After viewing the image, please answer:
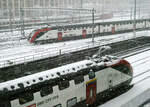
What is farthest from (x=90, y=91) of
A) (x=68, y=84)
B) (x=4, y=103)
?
(x=4, y=103)

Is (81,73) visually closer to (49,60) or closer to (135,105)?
(135,105)

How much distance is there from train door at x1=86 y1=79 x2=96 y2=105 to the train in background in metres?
23.2

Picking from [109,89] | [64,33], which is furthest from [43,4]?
[109,89]

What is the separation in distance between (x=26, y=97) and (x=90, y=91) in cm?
447

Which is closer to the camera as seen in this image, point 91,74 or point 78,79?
point 78,79

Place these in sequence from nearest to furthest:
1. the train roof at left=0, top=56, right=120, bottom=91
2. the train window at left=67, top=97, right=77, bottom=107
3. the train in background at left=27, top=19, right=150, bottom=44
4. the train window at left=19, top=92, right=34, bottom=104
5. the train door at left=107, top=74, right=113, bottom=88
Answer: the train window at left=19, top=92, right=34, bottom=104
the train roof at left=0, top=56, right=120, bottom=91
the train window at left=67, top=97, right=77, bottom=107
the train door at left=107, top=74, right=113, bottom=88
the train in background at left=27, top=19, right=150, bottom=44

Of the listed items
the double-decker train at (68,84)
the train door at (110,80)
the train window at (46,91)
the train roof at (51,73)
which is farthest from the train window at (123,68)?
the train window at (46,91)

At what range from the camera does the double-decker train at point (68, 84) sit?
983 centimetres

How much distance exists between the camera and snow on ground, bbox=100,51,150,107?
571 inches

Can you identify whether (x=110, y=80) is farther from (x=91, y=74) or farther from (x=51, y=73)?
(x=51, y=73)

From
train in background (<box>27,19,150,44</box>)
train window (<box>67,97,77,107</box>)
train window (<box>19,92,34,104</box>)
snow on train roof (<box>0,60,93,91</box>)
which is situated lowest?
train window (<box>67,97,77,107</box>)

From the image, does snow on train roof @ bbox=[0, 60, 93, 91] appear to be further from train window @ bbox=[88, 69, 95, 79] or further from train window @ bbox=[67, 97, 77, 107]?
train window @ bbox=[67, 97, 77, 107]

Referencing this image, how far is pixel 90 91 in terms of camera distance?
1290cm

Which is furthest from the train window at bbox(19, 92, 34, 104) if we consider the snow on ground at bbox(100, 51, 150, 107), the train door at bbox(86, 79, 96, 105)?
the snow on ground at bbox(100, 51, 150, 107)
